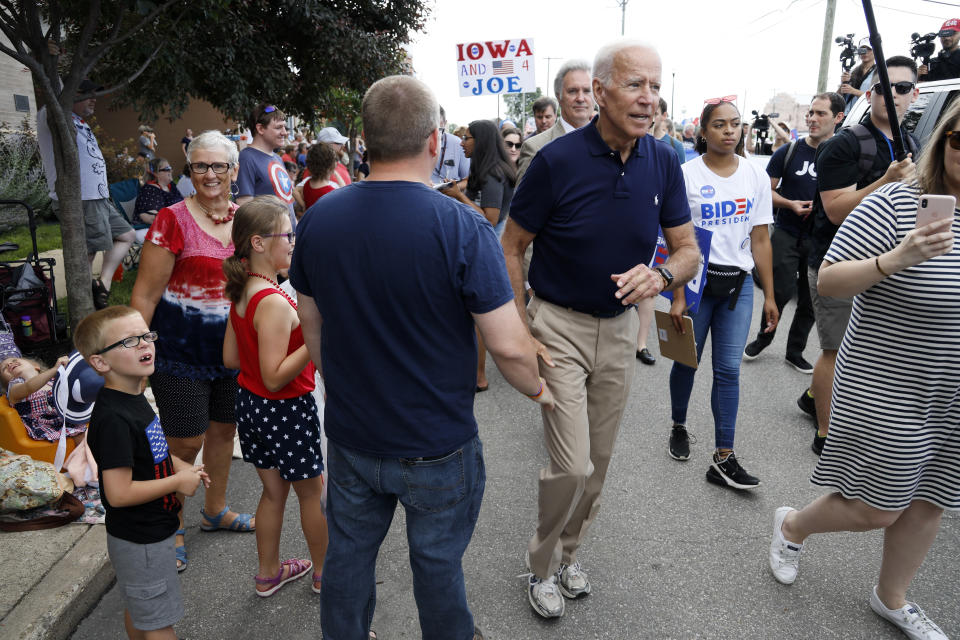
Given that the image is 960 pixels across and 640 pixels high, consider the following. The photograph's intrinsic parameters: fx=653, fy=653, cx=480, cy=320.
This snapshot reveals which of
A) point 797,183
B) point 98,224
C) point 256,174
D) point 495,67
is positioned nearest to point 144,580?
point 256,174

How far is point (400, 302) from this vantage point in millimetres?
1750

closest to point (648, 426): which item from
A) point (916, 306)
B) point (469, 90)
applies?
point (916, 306)

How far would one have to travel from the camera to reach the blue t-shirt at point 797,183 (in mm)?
5562

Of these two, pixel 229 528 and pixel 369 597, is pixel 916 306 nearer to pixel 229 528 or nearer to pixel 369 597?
pixel 369 597

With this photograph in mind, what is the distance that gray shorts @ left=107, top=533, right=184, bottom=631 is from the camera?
218 centimetres

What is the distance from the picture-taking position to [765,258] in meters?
3.91

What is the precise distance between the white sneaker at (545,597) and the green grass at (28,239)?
8954 millimetres

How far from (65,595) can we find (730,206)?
3.82 meters

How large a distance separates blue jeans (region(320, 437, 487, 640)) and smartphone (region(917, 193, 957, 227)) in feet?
5.11

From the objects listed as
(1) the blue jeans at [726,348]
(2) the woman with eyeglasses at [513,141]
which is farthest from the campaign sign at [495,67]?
A: (1) the blue jeans at [726,348]

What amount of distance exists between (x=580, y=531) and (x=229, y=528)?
72.0 inches

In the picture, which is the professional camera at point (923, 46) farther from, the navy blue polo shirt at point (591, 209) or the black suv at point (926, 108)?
the navy blue polo shirt at point (591, 209)

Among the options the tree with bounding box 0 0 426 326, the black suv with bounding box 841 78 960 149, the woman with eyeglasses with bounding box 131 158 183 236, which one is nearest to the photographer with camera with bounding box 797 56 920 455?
the black suv with bounding box 841 78 960 149

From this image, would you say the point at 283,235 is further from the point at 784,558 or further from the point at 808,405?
the point at 808,405
